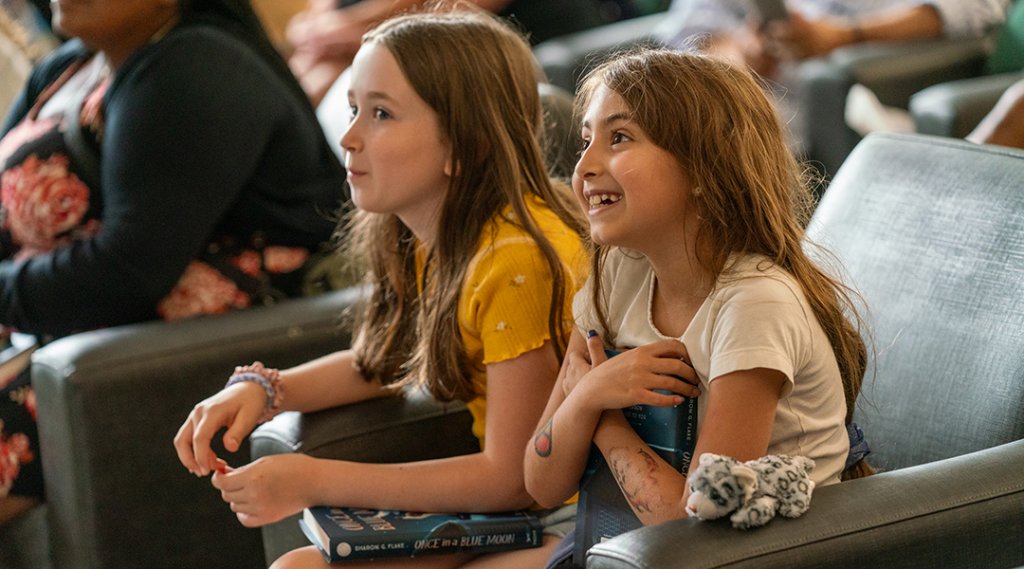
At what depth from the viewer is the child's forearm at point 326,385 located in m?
1.62

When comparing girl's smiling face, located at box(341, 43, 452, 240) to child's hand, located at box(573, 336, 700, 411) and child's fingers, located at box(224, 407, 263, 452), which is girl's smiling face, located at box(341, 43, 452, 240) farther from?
child's hand, located at box(573, 336, 700, 411)

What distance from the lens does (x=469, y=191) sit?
1500 millimetres

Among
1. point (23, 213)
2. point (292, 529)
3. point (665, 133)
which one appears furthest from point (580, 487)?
point (23, 213)

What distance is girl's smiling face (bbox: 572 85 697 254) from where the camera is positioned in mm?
1184

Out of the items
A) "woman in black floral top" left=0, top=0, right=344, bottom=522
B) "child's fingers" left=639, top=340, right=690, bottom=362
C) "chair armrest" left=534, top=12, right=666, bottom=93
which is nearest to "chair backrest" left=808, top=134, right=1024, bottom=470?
"child's fingers" left=639, top=340, right=690, bottom=362

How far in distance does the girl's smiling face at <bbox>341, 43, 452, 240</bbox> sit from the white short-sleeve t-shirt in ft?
1.14

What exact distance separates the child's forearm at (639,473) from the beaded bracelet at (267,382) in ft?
1.74

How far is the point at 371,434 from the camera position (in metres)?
1.61

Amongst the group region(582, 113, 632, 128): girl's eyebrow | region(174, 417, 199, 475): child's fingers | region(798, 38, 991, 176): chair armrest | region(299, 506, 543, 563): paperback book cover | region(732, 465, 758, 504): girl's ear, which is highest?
region(582, 113, 632, 128): girl's eyebrow

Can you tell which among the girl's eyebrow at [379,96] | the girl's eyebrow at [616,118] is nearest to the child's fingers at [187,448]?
the girl's eyebrow at [379,96]

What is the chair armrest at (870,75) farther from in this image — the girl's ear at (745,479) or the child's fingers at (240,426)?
the girl's ear at (745,479)

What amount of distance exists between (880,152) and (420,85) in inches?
22.9

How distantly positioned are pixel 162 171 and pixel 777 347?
1.07 meters

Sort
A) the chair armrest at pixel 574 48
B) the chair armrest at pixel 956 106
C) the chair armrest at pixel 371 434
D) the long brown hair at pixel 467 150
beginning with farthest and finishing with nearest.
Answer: the chair armrest at pixel 574 48 → the chair armrest at pixel 956 106 → the chair armrest at pixel 371 434 → the long brown hair at pixel 467 150
